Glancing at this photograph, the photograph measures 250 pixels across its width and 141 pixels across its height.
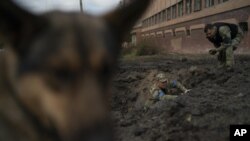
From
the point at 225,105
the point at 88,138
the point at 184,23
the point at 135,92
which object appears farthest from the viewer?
the point at 184,23

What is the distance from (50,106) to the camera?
2.40 m

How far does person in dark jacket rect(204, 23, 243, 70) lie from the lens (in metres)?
13.5

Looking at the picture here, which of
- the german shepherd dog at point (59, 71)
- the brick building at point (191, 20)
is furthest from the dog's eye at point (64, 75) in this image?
the brick building at point (191, 20)

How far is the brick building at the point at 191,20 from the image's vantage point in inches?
975

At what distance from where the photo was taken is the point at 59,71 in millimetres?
2395

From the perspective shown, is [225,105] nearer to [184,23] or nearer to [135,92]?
[135,92]

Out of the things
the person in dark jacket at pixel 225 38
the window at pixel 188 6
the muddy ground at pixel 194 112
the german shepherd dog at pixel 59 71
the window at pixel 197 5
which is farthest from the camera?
the window at pixel 188 6

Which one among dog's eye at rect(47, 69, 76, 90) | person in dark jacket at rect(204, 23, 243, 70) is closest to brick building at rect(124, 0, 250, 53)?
person in dark jacket at rect(204, 23, 243, 70)

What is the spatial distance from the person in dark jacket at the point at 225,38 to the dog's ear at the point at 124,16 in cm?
1072

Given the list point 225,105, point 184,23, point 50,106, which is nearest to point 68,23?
point 50,106

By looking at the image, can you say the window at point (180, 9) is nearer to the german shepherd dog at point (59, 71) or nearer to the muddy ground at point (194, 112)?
the muddy ground at point (194, 112)

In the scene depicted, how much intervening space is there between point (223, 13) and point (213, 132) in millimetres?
22268

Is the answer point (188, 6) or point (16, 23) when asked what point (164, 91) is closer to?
point (16, 23)

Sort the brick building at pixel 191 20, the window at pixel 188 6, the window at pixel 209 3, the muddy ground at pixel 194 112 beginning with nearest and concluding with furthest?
the muddy ground at pixel 194 112 < the brick building at pixel 191 20 < the window at pixel 209 3 < the window at pixel 188 6
